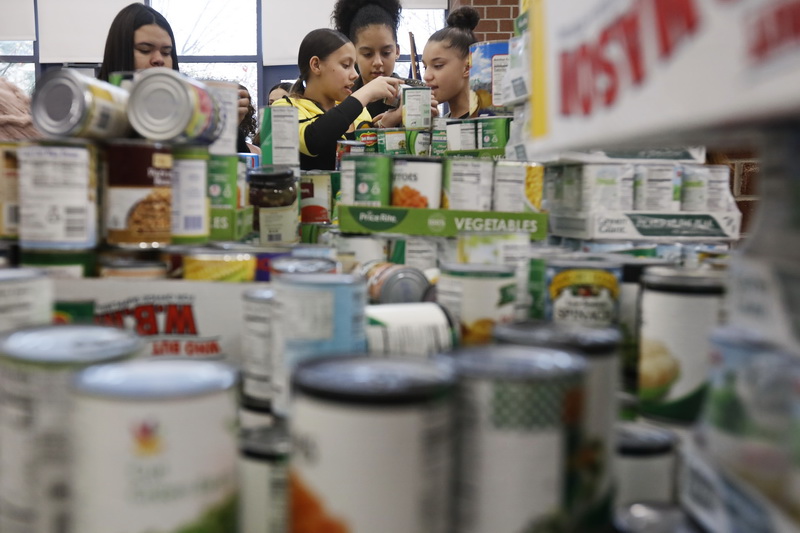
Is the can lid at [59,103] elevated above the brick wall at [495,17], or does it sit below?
below

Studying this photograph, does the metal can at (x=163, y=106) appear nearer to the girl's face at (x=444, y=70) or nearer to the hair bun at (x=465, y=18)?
the girl's face at (x=444, y=70)

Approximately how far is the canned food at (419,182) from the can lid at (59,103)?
0.83m

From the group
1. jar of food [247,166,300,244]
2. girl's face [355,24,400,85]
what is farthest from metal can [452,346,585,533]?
girl's face [355,24,400,85]

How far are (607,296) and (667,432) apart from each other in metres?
0.25

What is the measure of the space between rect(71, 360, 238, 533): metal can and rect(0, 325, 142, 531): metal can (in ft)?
0.22

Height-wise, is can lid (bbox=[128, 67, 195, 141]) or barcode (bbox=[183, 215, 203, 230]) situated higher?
can lid (bbox=[128, 67, 195, 141])

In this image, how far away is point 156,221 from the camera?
3.78ft

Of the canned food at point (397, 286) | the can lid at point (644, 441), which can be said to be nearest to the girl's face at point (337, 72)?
the canned food at point (397, 286)

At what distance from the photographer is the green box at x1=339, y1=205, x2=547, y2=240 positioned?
5.66 ft

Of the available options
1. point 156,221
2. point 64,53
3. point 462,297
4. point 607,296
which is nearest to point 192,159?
point 156,221

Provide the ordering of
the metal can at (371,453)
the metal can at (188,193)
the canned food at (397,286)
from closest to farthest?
the metal can at (371,453), the metal can at (188,193), the canned food at (397,286)

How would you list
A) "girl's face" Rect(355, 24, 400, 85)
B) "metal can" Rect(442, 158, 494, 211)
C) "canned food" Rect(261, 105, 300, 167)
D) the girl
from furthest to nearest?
"girl's face" Rect(355, 24, 400, 85) → the girl → "canned food" Rect(261, 105, 300, 167) → "metal can" Rect(442, 158, 494, 211)

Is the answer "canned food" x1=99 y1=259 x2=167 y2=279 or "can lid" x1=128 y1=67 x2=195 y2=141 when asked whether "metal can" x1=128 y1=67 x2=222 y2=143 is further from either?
"canned food" x1=99 y1=259 x2=167 y2=279

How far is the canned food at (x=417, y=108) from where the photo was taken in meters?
3.06
